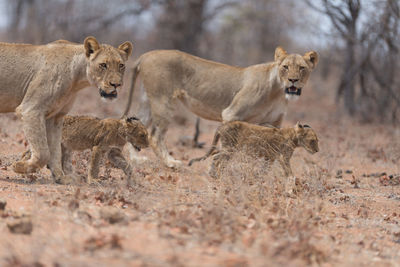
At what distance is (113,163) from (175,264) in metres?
3.39

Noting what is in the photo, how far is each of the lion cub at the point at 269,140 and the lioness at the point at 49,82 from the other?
1.93 metres

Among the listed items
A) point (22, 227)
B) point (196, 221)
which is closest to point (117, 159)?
point (196, 221)

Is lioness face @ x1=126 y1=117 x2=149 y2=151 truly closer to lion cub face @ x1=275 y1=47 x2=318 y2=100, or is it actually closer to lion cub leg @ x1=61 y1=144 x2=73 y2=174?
lion cub leg @ x1=61 y1=144 x2=73 y2=174

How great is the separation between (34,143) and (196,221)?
2.29 meters

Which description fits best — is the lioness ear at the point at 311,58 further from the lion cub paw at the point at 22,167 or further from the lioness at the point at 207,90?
the lion cub paw at the point at 22,167

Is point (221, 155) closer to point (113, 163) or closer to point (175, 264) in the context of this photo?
point (113, 163)

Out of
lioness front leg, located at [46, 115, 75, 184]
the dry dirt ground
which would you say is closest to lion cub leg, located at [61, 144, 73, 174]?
the dry dirt ground

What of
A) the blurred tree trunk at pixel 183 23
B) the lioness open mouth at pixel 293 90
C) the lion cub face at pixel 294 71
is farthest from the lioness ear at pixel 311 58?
the blurred tree trunk at pixel 183 23

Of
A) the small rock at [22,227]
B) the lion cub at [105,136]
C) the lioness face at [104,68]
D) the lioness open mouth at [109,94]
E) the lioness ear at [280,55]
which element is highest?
the lioness ear at [280,55]

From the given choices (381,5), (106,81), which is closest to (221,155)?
(106,81)

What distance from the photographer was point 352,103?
1809 cm

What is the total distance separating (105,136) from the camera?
21.9 ft

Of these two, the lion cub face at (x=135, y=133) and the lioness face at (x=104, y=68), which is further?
the lion cub face at (x=135, y=133)

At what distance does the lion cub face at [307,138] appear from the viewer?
24.0ft
